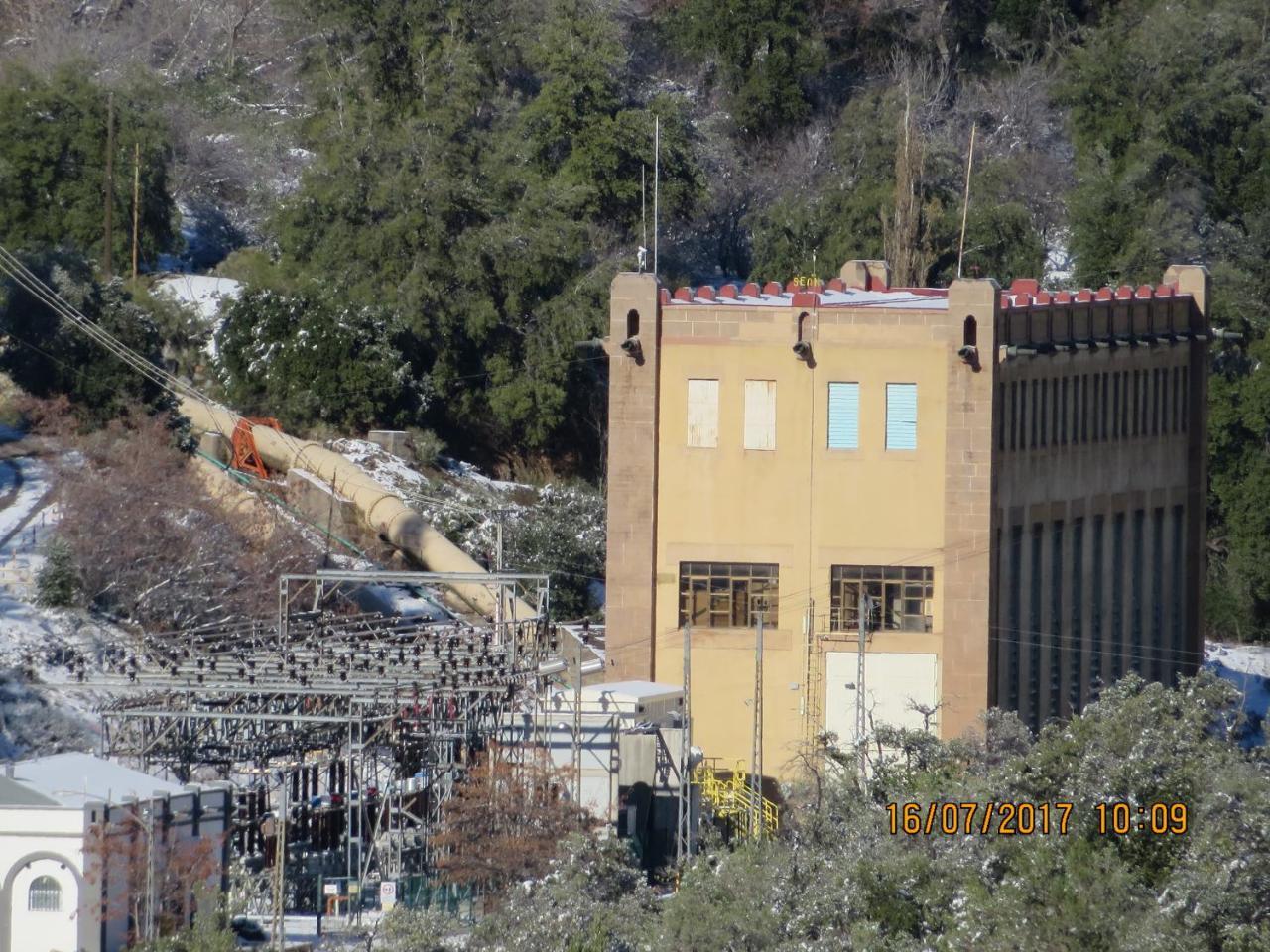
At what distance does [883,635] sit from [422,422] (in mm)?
26255

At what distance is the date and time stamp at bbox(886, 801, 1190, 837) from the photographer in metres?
32.8

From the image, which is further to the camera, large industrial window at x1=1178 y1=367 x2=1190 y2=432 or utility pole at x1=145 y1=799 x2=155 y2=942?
large industrial window at x1=1178 y1=367 x2=1190 y2=432

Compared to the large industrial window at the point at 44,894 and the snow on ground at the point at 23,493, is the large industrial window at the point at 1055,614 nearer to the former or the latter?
the snow on ground at the point at 23,493

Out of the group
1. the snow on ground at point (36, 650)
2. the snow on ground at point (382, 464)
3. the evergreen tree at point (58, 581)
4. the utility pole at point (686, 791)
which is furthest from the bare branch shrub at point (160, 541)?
the utility pole at point (686, 791)

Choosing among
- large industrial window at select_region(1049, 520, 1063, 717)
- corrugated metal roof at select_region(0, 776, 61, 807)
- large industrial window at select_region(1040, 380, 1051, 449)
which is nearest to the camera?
corrugated metal roof at select_region(0, 776, 61, 807)

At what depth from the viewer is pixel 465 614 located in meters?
62.8

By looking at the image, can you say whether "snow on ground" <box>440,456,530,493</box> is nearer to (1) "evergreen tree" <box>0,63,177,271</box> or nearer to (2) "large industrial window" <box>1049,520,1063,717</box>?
(1) "evergreen tree" <box>0,63,177,271</box>

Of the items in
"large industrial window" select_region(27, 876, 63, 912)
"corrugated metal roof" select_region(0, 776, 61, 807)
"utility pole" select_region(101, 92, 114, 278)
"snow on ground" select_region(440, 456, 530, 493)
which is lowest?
"large industrial window" select_region(27, 876, 63, 912)

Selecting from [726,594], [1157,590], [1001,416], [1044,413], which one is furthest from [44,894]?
[1157,590]

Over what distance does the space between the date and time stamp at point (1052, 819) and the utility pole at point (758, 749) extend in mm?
10047

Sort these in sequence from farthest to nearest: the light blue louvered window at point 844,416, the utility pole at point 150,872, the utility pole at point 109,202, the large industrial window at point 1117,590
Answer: the utility pole at point 109,202 → the large industrial window at point 1117,590 → the light blue louvered window at point 844,416 → the utility pole at point 150,872

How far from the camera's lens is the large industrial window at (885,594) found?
5362cm

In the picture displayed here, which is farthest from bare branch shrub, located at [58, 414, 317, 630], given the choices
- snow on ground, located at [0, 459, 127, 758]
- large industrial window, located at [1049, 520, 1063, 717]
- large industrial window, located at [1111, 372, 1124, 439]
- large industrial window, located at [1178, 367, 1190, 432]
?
large industrial window, located at [1178, 367, 1190, 432]

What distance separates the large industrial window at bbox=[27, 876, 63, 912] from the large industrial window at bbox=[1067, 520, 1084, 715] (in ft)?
85.9
